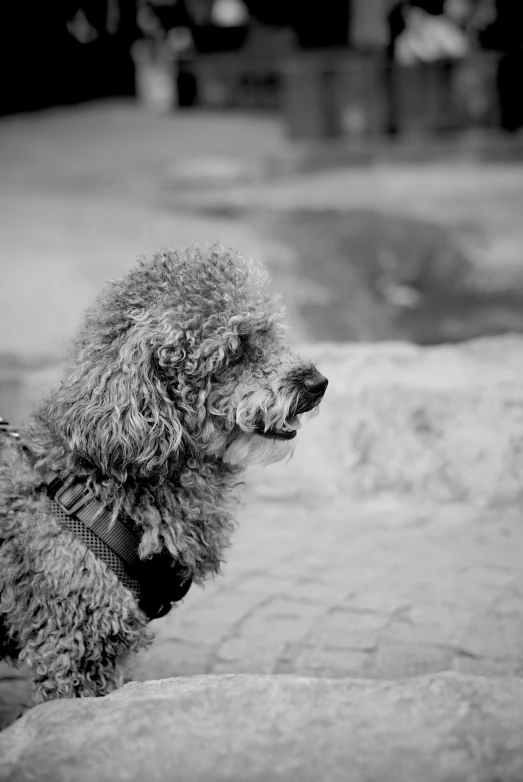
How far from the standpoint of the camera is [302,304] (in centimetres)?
713

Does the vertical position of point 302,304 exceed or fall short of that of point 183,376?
it falls short

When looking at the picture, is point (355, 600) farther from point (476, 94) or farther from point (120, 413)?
point (476, 94)

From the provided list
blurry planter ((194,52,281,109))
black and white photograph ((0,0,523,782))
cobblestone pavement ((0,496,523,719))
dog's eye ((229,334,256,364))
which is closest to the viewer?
black and white photograph ((0,0,523,782))

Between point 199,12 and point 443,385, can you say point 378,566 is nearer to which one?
point 443,385

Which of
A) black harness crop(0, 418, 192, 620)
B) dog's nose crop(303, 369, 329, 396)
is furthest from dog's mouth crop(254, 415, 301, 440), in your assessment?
black harness crop(0, 418, 192, 620)

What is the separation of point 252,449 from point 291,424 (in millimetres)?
162

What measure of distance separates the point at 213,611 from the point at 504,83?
11.2 metres

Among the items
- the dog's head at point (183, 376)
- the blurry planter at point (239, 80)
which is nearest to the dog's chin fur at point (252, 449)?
the dog's head at point (183, 376)

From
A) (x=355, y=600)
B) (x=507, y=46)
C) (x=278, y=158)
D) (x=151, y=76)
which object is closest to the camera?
(x=355, y=600)

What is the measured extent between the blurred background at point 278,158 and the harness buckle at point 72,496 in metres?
2.27

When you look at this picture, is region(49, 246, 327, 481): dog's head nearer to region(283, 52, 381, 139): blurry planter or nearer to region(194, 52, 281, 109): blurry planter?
region(283, 52, 381, 139): blurry planter

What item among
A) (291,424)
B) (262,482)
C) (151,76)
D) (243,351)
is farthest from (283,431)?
(151,76)

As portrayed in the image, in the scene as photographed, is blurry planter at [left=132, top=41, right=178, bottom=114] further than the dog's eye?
Yes

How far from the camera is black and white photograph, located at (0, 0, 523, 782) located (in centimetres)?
214
